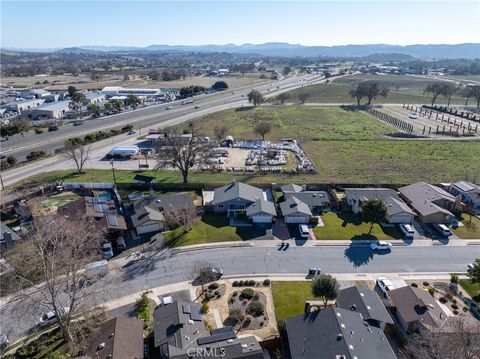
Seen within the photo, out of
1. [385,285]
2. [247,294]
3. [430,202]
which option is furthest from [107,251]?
[430,202]

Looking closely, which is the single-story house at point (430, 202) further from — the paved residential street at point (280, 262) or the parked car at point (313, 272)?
the parked car at point (313, 272)

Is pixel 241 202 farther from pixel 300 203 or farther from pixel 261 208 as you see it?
pixel 300 203

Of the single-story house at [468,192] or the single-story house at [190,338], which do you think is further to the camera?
the single-story house at [468,192]

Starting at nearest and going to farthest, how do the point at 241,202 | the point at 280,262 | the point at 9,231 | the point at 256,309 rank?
the point at 256,309
the point at 280,262
the point at 9,231
the point at 241,202

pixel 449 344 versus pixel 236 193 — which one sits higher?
pixel 449 344

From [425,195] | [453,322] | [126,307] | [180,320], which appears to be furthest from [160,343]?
[425,195]

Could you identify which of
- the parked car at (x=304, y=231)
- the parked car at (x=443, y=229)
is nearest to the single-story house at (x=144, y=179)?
the parked car at (x=304, y=231)
